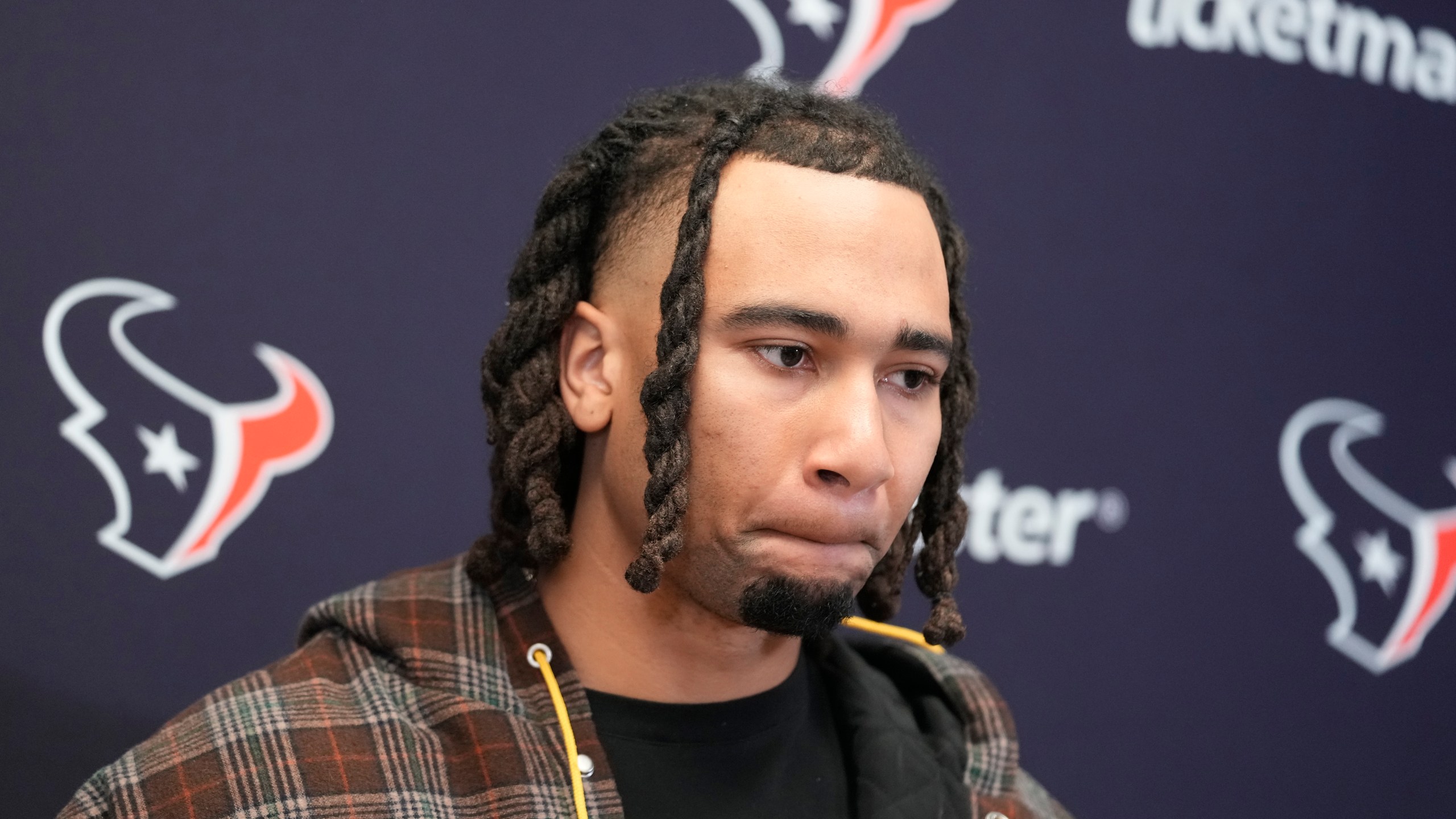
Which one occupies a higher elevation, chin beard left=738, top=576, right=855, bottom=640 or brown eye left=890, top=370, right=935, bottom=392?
brown eye left=890, top=370, right=935, bottom=392

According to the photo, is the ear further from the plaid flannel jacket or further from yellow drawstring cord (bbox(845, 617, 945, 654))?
yellow drawstring cord (bbox(845, 617, 945, 654))

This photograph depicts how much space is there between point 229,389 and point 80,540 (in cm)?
25

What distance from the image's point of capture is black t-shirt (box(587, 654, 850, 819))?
4.45 ft

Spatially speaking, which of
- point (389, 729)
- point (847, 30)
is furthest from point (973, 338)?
point (389, 729)

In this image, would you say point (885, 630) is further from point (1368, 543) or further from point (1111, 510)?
point (1368, 543)

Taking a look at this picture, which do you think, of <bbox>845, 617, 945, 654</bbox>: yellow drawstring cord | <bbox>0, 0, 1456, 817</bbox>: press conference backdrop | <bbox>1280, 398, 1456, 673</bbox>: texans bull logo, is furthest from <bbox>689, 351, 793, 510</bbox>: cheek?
<bbox>1280, 398, 1456, 673</bbox>: texans bull logo

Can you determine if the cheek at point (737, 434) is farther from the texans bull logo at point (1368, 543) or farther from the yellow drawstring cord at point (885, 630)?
the texans bull logo at point (1368, 543)

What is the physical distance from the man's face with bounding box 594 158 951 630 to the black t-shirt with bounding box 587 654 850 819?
0.15 meters

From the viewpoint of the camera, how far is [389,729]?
129cm

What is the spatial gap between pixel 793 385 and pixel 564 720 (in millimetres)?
404

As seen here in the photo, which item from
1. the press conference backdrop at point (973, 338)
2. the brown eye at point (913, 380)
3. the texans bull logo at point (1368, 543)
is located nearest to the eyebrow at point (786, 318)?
the brown eye at point (913, 380)

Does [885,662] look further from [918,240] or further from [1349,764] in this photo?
[1349,764]

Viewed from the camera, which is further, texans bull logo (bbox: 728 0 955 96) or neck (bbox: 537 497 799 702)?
texans bull logo (bbox: 728 0 955 96)

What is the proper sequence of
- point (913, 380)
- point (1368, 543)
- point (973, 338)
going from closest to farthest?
point (913, 380)
point (973, 338)
point (1368, 543)
